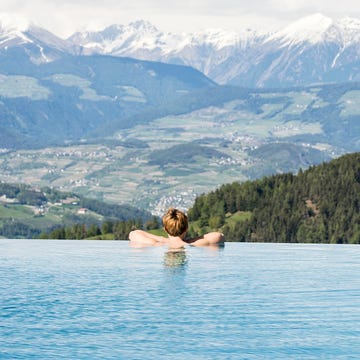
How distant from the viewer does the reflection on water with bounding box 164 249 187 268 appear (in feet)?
149

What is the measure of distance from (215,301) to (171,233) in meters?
7.66

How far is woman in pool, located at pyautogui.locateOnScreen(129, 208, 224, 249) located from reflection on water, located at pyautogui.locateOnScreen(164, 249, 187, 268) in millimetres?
800

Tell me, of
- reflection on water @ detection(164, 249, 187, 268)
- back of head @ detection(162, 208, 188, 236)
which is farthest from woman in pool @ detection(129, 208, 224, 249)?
reflection on water @ detection(164, 249, 187, 268)

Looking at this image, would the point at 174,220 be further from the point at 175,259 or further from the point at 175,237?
the point at 175,259

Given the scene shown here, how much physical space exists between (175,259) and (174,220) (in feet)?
19.9

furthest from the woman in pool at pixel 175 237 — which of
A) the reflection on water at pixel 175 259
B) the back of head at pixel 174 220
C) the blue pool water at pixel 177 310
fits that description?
the blue pool water at pixel 177 310

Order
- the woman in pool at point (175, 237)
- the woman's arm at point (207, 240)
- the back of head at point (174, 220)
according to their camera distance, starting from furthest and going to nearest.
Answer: the woman's arm at point (207, 240) < the woman in pool at point (175, 237) < the back of head at point (174, 220)

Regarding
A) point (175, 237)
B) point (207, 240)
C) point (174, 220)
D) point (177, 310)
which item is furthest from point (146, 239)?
point (177, 310)

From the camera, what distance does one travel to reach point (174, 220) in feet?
136

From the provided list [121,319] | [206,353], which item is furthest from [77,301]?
[206,353]

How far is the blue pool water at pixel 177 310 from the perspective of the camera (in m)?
27.5

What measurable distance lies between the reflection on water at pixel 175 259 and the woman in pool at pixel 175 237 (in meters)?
0.80

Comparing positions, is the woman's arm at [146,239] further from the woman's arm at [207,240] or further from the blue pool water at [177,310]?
the woman's arm at [207,240]

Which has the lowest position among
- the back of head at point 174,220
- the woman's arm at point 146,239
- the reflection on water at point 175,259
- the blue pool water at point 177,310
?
the blue pool water at point 177,310
